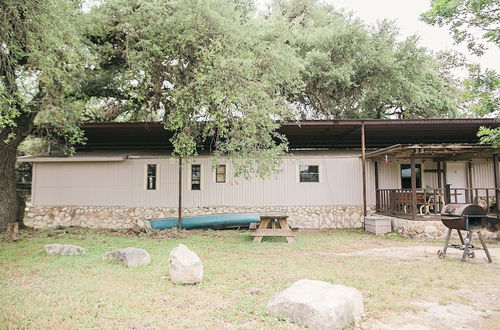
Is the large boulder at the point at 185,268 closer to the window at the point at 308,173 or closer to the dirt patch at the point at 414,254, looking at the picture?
the dirt patch at the point at 414,254

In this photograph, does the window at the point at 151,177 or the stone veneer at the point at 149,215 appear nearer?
the stone veneer at the point at 149,215

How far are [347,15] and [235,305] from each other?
64.9 ft

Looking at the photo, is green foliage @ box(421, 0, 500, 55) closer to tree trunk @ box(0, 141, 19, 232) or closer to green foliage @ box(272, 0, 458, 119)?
green foliage @ box(272, 0, 458, 119)

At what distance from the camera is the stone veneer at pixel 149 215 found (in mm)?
12917

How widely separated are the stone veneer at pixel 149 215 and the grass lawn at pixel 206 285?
4.02m

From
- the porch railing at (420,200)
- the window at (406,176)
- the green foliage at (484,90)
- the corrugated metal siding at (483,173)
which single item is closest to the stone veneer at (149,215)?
the porch railing at (420,200)

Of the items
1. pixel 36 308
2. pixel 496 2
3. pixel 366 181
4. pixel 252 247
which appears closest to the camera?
pixel 36 308

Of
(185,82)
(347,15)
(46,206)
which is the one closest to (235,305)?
(185,82)

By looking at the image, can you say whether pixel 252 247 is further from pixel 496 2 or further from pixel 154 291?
pixel 496 2

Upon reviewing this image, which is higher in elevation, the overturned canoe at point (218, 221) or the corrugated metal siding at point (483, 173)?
the corrugated metal siding at point (483, 173)

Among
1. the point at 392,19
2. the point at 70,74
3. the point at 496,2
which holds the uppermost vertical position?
the point at 392,19

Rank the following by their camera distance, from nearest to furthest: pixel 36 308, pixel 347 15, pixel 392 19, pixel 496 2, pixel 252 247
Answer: pixel 36 308, pixel 496 2, pixel 252 247, pixel 392 19, pixel 347 15

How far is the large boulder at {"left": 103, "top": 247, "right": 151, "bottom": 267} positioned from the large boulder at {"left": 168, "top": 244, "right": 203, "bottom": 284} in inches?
56.8

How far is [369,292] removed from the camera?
15.6 ft
